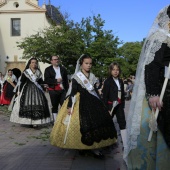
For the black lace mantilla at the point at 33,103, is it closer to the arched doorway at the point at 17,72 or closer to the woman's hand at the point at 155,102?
the woman's hand at the point at 155,102

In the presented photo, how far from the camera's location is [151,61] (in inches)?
120

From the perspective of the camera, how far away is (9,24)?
30.6 m

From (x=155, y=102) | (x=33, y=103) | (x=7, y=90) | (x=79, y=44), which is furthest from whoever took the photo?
(x=79, y=44)

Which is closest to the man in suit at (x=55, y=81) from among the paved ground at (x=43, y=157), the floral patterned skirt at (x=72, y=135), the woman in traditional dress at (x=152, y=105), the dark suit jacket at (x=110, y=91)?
the paved ground at (x=43, y=157)

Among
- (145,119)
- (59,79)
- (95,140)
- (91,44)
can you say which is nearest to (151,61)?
(145,119)

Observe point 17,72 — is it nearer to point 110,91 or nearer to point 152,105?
point 110,91

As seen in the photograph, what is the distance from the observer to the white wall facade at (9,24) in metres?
30.2

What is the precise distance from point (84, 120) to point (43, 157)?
0.93 meters

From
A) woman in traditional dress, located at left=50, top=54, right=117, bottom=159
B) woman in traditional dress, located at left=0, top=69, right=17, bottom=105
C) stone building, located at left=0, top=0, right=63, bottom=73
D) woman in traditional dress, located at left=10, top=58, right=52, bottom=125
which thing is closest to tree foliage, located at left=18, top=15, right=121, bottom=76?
stone building, located at left=0, top=0, right=63, bottom=73

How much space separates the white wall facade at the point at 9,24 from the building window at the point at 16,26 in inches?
13.0

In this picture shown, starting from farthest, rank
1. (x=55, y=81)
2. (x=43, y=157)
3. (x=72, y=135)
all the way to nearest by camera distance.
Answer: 1. (x=55, y=81)
2. (x=43, y=157)
3. (x=72, y=135)

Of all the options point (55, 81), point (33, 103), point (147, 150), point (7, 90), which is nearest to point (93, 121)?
point (147, 150)

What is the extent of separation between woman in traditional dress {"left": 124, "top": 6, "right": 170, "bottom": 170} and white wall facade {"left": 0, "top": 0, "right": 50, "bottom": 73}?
90.9 feet

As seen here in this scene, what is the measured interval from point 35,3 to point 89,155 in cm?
2753
